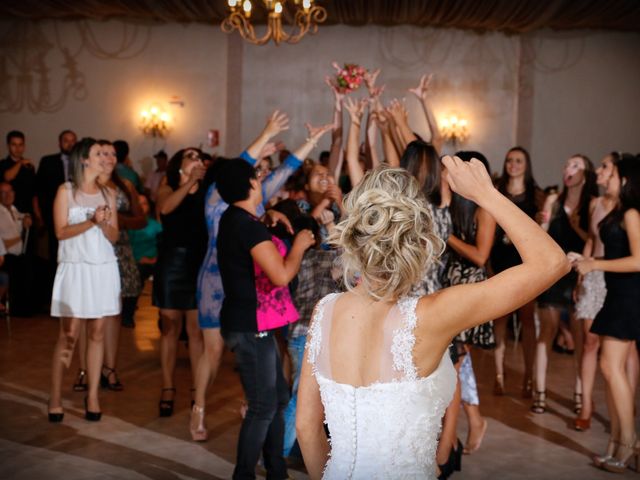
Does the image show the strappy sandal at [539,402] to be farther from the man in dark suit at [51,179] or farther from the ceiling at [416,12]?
the ceiling at [416,12]

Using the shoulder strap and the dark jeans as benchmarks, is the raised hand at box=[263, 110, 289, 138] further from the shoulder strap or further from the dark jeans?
the shoulder strap

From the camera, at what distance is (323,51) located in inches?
501

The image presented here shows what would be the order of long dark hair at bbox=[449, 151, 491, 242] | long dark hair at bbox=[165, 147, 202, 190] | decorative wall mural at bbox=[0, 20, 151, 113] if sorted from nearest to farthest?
long dark hair at bbox=[449, 151, 491, 242]
long dark hair at bbox=[165, 147, 202, 190]
decorative wall mural at bbox=[0, 20, 151, 113]

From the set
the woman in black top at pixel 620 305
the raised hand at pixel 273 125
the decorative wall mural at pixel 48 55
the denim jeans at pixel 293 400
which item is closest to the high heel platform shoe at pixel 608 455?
the woman in black top at pixel 620 305

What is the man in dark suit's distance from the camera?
7.71 meters

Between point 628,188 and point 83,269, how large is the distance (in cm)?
293

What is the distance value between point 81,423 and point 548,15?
9.12 metres

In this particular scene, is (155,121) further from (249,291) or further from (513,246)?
(249,291)

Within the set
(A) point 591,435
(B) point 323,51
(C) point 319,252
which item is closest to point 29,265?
(C) point 319,252

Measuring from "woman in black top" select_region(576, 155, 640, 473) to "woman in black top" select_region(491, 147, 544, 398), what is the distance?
927mm

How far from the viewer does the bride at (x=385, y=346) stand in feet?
6.00

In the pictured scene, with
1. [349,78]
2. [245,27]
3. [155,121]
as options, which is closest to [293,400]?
[349,78]

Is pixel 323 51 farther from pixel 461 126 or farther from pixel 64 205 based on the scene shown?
pixel 64 205

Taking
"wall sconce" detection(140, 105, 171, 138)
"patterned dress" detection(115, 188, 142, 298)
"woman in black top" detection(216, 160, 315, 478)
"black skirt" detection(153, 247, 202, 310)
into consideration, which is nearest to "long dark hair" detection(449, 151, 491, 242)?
"woman in black top" detection(216, 160, 315, 478)
